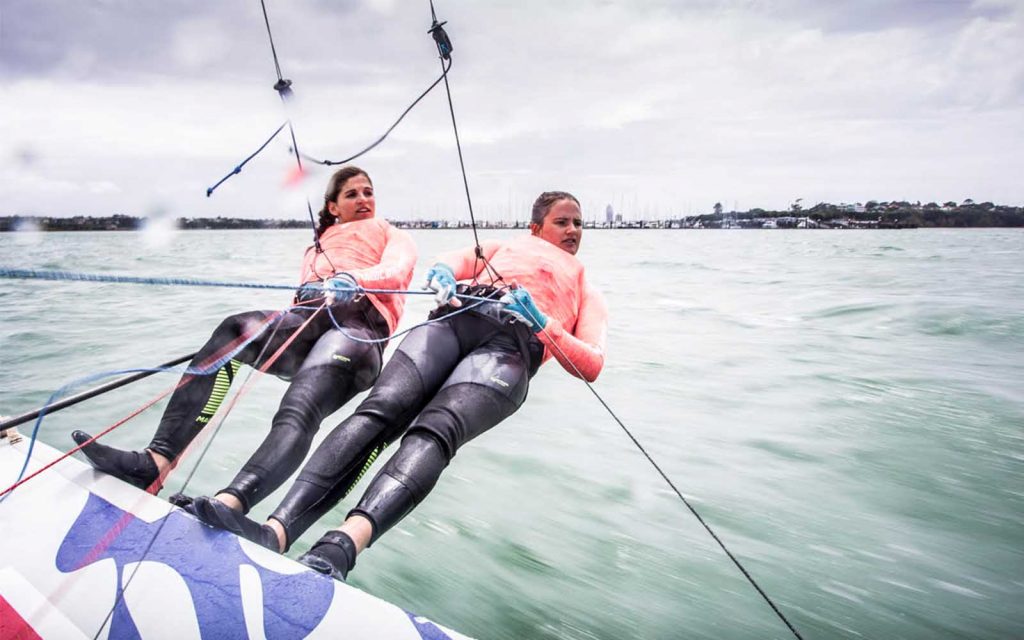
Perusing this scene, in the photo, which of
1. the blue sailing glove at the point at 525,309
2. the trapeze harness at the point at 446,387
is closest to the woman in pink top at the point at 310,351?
the trapeze harness at the point at 446,387

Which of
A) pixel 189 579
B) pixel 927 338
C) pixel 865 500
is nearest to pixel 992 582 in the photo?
pixel 865 500

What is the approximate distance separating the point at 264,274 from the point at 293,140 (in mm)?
11861

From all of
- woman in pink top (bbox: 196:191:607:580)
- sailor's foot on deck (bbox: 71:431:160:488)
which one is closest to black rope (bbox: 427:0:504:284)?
woman in pink top (bbox: 196:191:607:580)

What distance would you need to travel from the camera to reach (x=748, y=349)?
5984 mm

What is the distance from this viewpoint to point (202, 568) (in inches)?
57.3

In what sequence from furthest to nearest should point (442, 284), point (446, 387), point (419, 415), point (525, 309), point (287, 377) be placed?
1. point (287, 377)
2. point (442, 284)
3. point (525, 309)
4. point (446, 387)
5. point (419, 415)

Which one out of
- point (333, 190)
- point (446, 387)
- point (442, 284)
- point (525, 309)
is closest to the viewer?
point (446, 387)

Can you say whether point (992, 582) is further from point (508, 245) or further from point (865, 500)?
point (508, 245)

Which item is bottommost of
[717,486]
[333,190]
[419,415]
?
[717,486]

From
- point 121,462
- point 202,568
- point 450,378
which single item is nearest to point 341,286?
point 450,378

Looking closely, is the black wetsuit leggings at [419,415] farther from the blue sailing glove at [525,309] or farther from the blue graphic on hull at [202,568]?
the blue graphic on hull at [202,568]

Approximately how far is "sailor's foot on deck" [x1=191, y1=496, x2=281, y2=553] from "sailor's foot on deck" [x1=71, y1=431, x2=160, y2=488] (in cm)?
53

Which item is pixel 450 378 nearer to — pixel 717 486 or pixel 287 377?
pixel 287 377

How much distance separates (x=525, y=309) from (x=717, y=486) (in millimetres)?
1634
